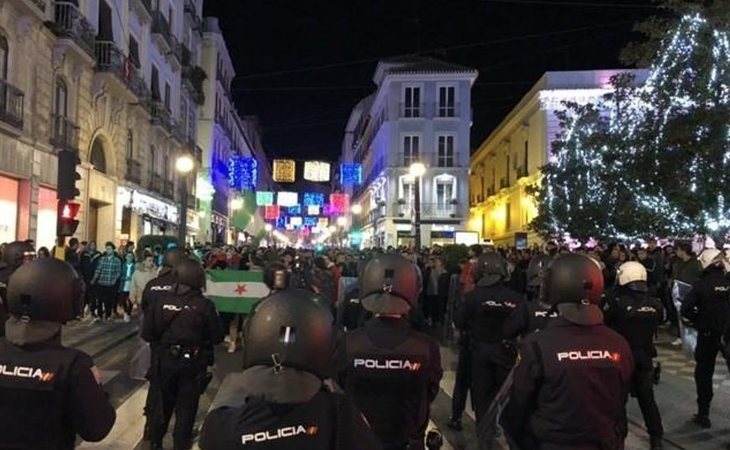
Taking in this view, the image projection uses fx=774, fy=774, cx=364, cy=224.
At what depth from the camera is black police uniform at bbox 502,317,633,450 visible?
4043 mm

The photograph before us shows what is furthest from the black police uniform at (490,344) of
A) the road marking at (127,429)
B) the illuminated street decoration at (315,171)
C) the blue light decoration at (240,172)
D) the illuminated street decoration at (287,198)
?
the illuminated street decoration at (287,198)

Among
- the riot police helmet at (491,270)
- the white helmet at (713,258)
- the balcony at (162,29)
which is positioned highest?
the balcony at (162,29)

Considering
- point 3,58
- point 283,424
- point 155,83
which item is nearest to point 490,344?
point 283,424

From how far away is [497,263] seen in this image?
24.8 feet

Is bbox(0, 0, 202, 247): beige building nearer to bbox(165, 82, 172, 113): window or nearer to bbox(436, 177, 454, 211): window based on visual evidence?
bbox(165, 82, 172, 113): window

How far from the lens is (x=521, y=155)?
4872 centimetres

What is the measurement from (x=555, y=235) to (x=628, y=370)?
26.5m

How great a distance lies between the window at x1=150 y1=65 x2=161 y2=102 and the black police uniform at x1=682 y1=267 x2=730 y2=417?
28.6 metres

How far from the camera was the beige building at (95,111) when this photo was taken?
18.8m

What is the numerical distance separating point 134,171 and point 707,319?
84.6 ft

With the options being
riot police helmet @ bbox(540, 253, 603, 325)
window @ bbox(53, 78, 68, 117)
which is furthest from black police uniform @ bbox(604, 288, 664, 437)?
window @ bbox(53, 78, 68, 117)

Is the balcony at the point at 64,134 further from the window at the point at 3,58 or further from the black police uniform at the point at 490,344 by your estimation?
the black police uniform at the point at 490,344

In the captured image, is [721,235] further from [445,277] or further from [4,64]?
[4,64]

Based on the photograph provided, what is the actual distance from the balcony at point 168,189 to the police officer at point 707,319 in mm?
31375
